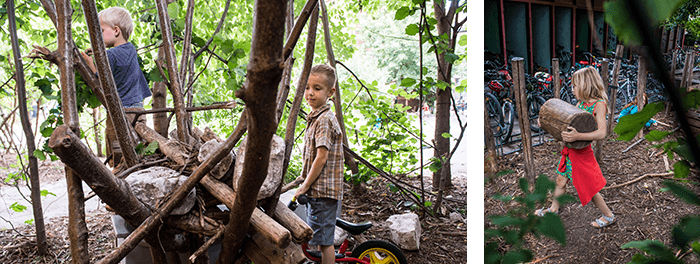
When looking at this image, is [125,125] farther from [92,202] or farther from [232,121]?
[92,202]

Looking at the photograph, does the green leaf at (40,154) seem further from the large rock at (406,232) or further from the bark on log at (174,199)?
the large rock at (406,232)

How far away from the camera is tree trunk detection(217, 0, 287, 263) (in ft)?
2.17

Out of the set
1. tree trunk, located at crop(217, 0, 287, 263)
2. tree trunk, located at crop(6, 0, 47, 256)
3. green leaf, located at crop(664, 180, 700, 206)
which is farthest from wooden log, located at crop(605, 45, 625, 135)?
tree trunk, located at crop(6, 0, 47, 256)

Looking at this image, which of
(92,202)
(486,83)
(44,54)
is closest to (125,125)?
(44,54)

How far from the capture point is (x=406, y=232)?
2.94 m

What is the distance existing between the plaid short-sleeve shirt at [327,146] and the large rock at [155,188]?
2.17 feet

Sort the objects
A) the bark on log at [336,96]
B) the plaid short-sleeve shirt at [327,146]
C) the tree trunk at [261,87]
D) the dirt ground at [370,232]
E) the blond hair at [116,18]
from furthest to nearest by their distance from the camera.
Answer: the bark on log at [336,96] < the dirt ground at [370,232] < the blond hair at [116,18] < the plaid short-sleeve shirt at [327,146] < the tree trunk at [261,87]

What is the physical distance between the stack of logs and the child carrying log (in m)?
1.08

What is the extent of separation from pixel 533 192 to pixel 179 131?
2.28 m

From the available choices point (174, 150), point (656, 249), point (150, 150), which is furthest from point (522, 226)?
point (150, 150)

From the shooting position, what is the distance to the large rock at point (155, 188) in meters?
1.59

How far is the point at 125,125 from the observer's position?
180 cm

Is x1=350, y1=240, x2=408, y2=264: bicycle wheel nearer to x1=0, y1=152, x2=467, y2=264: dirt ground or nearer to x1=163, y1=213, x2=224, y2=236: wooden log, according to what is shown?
x1=0, y1=152, x2=467, y2=264: dirt ground

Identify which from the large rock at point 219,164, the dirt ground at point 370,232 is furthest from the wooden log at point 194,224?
the dirt ground at point 370,232
